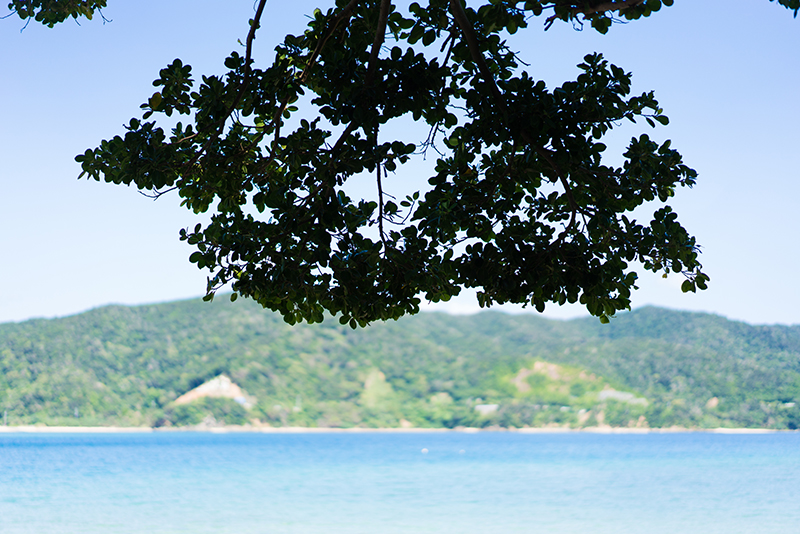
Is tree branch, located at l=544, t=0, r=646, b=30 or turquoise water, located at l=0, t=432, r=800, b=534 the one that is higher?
tree branch, located at l=544, t=0, r=646, b=30

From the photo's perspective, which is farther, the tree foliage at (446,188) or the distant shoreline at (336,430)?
the distant shoreline at (336,430)

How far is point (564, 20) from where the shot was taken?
2.59 meters

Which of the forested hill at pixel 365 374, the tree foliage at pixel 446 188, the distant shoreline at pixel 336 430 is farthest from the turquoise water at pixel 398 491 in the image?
the forested hill at pixel 365 374

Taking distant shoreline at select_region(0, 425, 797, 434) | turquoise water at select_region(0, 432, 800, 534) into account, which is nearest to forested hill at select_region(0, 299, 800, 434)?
distant shoreline at select_region(0, 425, 797, 434)

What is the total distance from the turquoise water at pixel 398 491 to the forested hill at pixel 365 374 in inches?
923

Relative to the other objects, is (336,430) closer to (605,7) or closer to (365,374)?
(365,374)

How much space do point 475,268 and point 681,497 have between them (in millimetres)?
25989

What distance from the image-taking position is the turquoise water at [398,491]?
1969 centimetres

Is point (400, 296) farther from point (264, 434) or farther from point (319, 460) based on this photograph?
point (264, 434)

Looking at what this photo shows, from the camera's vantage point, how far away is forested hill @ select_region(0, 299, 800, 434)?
7631 centimetres

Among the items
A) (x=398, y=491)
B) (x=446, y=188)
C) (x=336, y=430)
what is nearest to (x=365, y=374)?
(x=336, y=430)

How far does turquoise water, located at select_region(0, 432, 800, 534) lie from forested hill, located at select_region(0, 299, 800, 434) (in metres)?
23.4

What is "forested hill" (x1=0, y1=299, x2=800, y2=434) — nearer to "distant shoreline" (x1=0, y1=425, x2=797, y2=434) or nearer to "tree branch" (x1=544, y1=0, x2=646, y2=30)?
"distant shoreline" (x1=0, y1=425, x2=797, y2=434)

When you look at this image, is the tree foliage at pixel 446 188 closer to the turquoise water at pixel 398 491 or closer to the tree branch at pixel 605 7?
the tree branch at pixel 605 7
